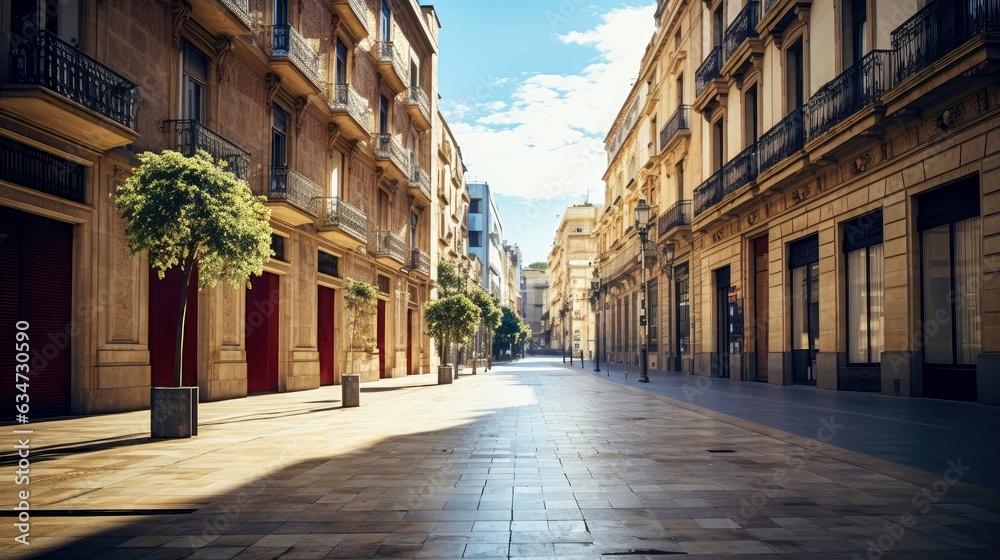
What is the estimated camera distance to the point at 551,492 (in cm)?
595

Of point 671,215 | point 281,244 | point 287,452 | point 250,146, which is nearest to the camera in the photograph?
point 287,452

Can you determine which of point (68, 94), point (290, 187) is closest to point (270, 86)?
point (290, 187)

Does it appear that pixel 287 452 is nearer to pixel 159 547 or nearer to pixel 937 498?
pixel 159 547

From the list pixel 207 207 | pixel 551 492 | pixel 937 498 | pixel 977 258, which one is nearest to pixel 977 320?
pixel 977 258

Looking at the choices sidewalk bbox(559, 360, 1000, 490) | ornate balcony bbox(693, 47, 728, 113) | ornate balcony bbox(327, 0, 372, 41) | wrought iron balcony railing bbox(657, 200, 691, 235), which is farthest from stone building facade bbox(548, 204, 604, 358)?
sidewalk bbox(559, 360, 1000, 490)

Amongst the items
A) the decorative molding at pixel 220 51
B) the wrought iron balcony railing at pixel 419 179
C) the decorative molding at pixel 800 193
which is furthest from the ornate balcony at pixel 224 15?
the wrought iron balcony railing at pixel 419 179

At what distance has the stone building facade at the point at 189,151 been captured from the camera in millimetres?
10992

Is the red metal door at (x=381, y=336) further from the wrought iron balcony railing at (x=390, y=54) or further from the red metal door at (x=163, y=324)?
the red metal door at (x=163, y=324)

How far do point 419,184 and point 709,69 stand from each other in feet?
47.8

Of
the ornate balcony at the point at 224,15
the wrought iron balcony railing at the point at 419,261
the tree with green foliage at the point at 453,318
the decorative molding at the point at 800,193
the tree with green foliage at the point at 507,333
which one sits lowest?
the tree with green foliage at the point at 507,333

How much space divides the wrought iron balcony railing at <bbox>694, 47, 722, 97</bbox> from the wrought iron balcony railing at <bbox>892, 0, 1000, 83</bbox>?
12.2 meters

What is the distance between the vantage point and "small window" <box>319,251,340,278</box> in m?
23.3

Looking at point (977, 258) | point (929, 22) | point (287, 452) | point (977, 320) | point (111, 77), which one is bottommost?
point (287, 452)

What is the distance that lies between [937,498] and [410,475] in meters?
4.36
